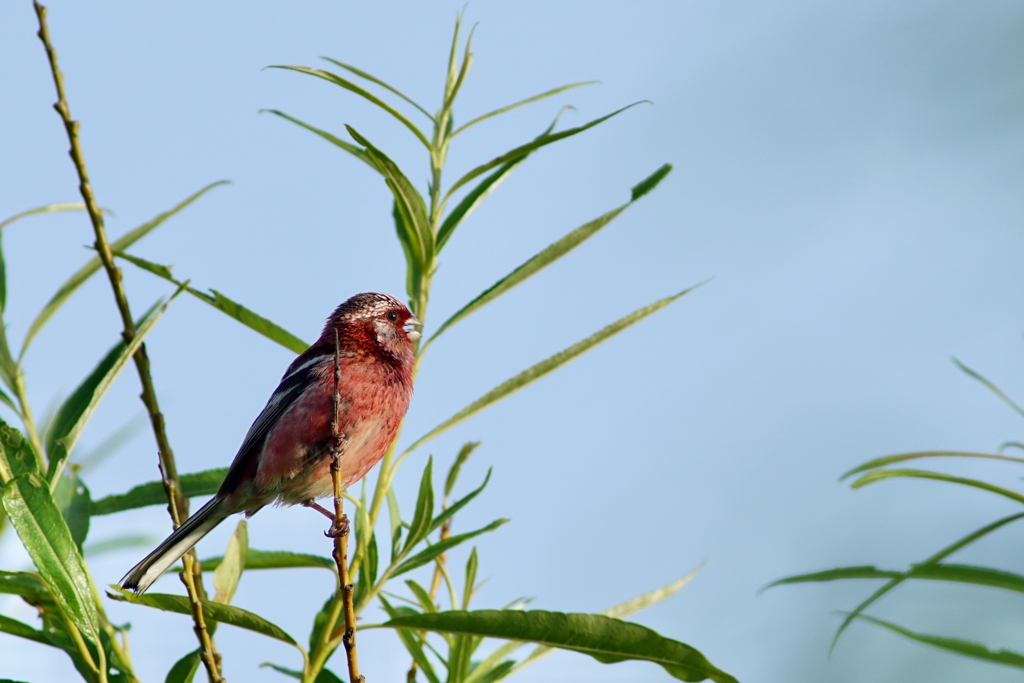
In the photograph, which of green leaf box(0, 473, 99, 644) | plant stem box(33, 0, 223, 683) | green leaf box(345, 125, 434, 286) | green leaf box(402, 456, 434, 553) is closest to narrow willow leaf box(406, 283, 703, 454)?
green leaf box(402, 456, 434, 553)

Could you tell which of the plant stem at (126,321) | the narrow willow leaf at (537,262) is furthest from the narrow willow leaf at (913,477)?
the plant stem at (126,321)

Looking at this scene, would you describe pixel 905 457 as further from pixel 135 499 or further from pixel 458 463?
pixel 135 499

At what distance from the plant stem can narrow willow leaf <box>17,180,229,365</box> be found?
27.9 inches

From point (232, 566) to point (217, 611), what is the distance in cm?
52

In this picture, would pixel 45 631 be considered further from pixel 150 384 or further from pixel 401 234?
pixel 401 234

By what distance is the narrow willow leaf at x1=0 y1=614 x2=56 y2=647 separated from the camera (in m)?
2.61

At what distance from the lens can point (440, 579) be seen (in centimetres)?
330

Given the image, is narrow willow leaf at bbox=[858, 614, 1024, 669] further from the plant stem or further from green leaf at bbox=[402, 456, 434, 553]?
the plant stem

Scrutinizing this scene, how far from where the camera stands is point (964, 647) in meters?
2.24

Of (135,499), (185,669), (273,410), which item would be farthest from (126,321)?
(273,410)

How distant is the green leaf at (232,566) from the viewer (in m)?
2.97

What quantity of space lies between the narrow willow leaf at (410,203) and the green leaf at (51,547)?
4.07ft

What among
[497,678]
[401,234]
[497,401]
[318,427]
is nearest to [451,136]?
[401,234]

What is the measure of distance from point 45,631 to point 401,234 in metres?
1.73
